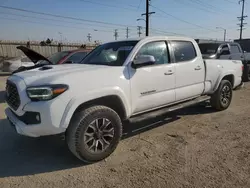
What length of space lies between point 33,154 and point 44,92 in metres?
1.36

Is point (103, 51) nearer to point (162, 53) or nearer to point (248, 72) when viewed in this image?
point (162, 53)

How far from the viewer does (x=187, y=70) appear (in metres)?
5.31

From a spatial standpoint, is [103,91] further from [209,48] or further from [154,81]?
[209,48]

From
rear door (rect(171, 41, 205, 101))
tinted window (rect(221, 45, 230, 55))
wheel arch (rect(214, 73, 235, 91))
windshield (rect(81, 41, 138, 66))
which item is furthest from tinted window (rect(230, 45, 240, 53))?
windshield (rect(81, 41, 138, 66))

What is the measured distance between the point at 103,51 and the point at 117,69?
4.12 feet

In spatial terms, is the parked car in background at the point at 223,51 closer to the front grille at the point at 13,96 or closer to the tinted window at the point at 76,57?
the tinted window at the point at 76,57

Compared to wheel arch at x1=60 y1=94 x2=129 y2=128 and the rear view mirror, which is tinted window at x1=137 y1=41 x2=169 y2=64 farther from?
the rear view mirror

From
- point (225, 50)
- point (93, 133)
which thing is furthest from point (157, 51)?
point (225, 50)

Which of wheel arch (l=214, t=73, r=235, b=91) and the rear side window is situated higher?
the rear side window

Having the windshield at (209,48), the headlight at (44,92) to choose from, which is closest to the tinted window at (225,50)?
the windshield at (209,48)

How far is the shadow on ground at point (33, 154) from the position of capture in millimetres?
3666

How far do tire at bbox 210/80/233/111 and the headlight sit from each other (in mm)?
4423

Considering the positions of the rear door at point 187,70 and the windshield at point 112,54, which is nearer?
the windshield at point 112,54

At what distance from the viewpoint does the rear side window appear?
5.22 meters
